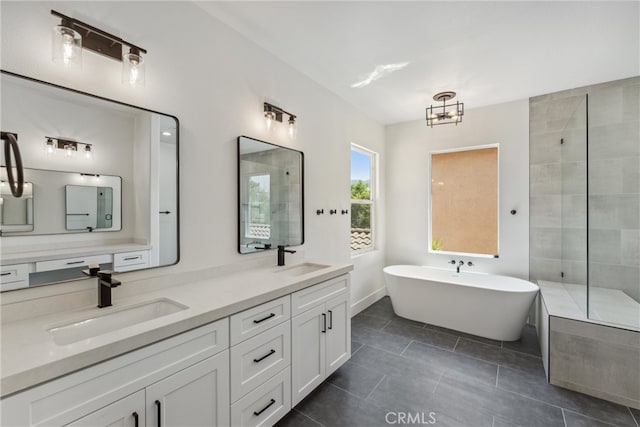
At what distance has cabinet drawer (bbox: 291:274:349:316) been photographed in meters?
1.82

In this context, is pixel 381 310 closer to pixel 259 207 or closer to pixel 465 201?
pixel 465 201

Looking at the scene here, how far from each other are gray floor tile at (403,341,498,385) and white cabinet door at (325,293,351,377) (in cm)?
74

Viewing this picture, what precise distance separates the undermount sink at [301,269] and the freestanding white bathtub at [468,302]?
1.41 m

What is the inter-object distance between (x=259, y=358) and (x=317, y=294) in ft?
1.96

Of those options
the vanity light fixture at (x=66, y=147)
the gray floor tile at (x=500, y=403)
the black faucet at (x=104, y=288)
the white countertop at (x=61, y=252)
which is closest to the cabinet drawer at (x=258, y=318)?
the black faucet at (x=104, y=288)

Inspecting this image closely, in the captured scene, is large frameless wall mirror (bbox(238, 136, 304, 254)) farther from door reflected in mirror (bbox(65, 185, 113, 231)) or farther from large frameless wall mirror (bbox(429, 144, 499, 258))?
large frameless wall mirror (bbox(429, 144, 499, 258))

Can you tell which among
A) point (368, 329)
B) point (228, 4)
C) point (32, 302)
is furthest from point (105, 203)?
point (368, 329)

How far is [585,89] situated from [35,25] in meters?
4.55

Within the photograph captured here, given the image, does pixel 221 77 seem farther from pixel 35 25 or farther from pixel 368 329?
pixel 368 329

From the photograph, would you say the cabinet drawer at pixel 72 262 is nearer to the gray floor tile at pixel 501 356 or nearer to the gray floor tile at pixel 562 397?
the gray floor tile at pixel 562 397

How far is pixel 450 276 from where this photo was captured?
3721 mm

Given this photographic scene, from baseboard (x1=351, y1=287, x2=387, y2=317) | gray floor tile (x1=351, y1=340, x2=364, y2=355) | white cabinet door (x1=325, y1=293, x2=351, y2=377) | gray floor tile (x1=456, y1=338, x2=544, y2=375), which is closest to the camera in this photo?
white cabinet door (x1=325, y1=293, x2=351, y2=377)

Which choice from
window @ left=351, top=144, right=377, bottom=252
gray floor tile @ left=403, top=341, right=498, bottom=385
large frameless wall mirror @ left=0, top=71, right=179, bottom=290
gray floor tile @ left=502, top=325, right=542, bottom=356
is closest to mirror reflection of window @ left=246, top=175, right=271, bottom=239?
large frameless wall mirror @ left=0, top=71, right=179, bottom=290
